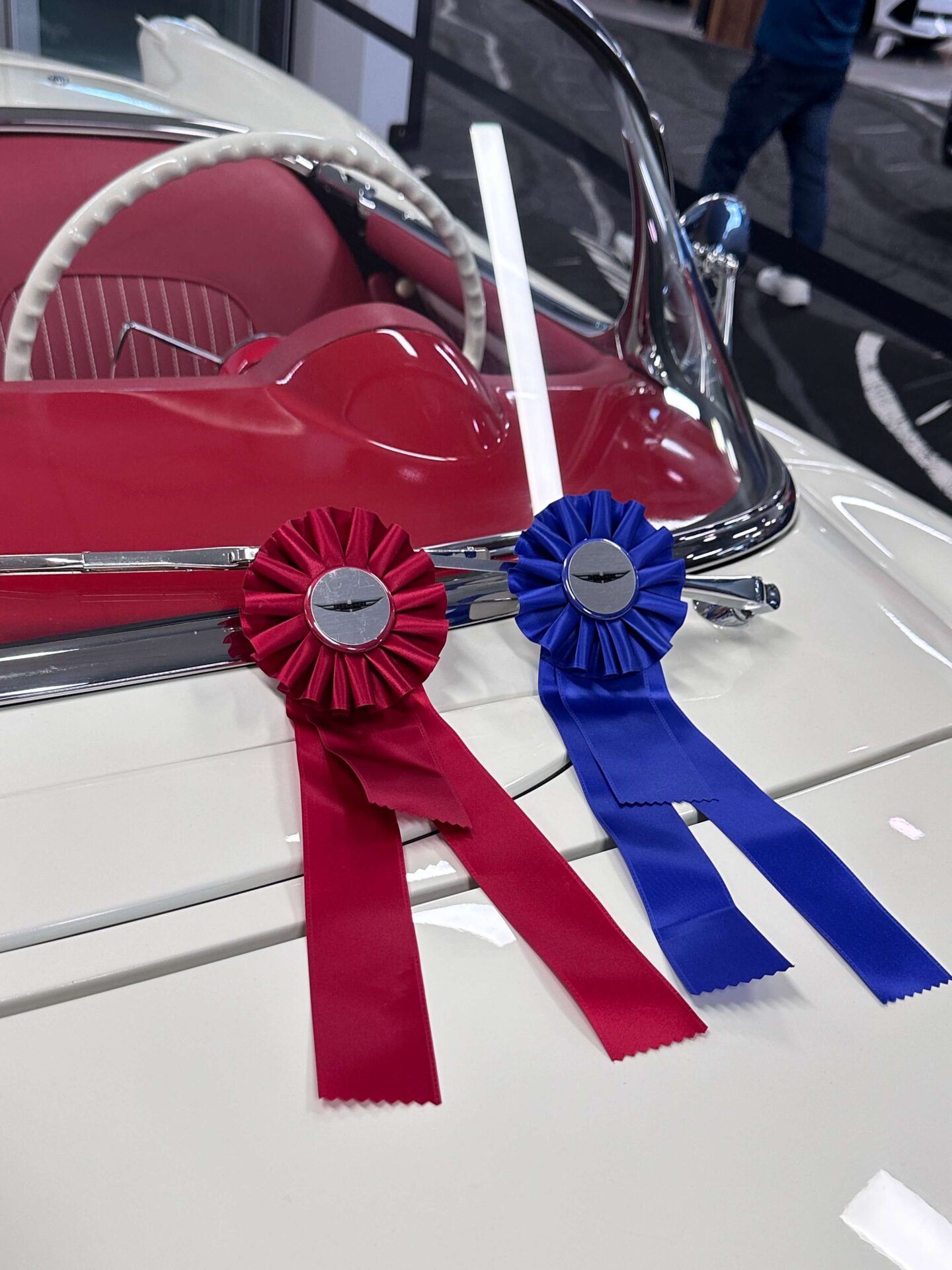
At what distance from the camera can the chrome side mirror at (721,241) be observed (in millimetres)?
1106

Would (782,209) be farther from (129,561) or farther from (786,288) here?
(129,561)

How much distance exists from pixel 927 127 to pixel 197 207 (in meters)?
3.44

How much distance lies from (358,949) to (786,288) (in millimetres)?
3115

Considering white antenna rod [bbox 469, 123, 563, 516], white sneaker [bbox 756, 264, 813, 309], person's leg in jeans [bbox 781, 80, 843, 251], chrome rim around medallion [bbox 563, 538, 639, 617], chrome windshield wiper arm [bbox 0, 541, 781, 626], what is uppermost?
white antenna rod [bbox 469, 123, 563, 516]

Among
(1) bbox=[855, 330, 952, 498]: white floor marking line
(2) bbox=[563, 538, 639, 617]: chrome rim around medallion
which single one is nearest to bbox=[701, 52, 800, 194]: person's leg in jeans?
(1) bbox=[855, 330, 952, 498]: white floor marking line

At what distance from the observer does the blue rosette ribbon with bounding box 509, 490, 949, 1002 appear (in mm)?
631

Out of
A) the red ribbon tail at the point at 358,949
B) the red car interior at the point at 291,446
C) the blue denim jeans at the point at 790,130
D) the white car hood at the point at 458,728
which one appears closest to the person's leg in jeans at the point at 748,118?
the blue denim jeans at the point at 790,130

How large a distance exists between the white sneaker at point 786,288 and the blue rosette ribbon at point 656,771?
8.92 feet

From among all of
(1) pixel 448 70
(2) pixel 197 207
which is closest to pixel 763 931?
(2) pixel 197 207

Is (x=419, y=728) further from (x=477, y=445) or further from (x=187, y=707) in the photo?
(x=477, y=445)

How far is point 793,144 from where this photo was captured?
3219 millimetres

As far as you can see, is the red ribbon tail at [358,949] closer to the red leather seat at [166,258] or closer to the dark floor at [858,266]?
the red leather seat at [166,258]

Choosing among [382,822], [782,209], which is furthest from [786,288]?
[382,822]

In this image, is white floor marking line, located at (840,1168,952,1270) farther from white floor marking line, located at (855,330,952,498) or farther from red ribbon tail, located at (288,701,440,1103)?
white floor marking line, located at (855,330,952,498)
